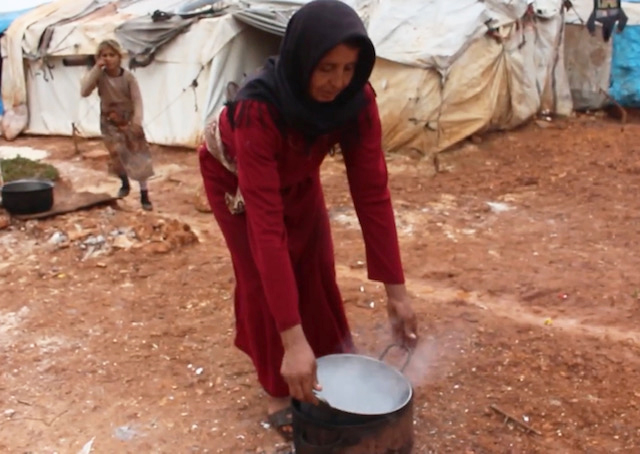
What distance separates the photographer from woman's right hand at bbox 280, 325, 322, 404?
6.95ft

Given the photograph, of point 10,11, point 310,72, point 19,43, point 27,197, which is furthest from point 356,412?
point 10,11

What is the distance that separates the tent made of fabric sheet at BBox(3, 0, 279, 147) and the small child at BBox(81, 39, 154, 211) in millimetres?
2728

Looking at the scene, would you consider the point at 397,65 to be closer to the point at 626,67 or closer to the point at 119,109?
the point at 119,109

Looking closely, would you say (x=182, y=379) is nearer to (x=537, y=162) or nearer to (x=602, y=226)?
(x=602, y=226)

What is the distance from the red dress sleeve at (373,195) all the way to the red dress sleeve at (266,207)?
31cm

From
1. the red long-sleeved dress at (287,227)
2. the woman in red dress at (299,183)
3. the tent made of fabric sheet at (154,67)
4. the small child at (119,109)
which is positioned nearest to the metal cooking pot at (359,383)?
the woman in red dress at (299,183)

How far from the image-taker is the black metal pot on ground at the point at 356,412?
7.30 feet

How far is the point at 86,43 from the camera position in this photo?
9969mm

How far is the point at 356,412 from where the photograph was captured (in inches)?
87.2

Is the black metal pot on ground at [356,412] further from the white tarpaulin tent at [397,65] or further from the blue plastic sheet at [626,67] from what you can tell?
the blue plastic sheet at [626,67]

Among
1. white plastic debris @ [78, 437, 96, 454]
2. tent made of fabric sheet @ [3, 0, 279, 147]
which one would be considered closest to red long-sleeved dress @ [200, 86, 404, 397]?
white plastic debris @ [78, 437, 96, 454]

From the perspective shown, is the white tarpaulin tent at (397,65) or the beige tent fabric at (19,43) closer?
the white tarpaulin tent at (397,65)

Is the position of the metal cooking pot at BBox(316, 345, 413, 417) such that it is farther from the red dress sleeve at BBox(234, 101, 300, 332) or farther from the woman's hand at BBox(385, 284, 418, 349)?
the red dress sleeve at BBox(234, 101, 300, 332)

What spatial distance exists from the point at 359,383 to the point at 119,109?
14.9 ft
